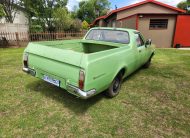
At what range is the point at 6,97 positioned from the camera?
3682mm

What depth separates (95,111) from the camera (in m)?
3.27

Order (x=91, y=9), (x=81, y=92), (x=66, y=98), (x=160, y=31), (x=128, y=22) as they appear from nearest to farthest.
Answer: (x=81, y=92) → (x=66, y=98) → (x=160, y=31) → (x=128, y=22) → (x=91, y=9)

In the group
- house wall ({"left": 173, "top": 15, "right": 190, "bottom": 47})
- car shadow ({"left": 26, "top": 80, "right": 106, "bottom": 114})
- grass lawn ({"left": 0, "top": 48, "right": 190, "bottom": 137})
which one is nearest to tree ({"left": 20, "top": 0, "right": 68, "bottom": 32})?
house wall ({"left": 173, "top": 15, "right": 190, "bottom": 47})

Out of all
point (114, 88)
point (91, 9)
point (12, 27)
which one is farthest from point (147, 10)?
point (91, 9)

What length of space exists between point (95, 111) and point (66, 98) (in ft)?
2.87

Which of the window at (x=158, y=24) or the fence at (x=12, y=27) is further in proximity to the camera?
the fence at (x=12, y=27)

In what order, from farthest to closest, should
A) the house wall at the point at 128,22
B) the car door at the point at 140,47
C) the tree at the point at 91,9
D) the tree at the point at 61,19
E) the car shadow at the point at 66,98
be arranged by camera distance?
the tree at the point at 91,9 → the tree at the point at 61,19 → the house wall at the point at 128,22 → the car door at the point at 140,47 → the car shadow at the point at 66,98

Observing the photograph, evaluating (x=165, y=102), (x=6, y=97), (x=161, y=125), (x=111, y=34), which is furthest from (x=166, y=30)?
(x=6, y=97)

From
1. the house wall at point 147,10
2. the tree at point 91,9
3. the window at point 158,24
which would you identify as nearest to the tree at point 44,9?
the house wall at point 147,10

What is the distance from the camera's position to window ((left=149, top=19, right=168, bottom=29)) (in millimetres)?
12719

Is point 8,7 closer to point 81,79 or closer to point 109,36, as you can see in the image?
point 109,36

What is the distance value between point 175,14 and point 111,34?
10.3m

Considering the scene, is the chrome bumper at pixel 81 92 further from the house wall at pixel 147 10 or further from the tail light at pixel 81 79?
the house wall at pixel 147 10

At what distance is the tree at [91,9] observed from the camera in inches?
2108
